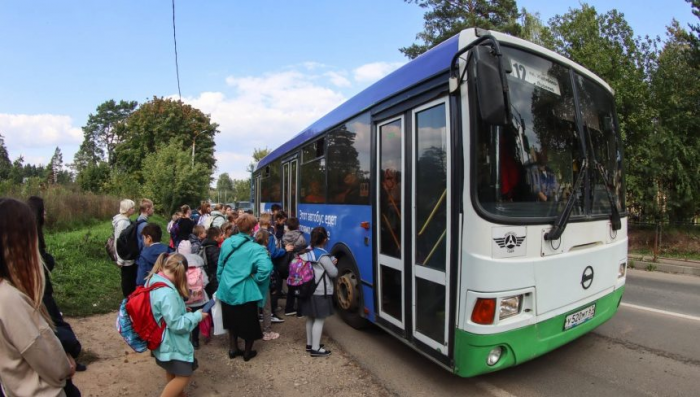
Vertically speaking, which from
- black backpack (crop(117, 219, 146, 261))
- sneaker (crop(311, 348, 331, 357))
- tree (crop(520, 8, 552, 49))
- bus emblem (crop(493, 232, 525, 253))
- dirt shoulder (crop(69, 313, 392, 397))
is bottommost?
dirt shoulder (crop(69, 313, 392, 397))

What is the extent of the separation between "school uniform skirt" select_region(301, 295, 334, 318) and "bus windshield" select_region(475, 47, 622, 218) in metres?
2.38

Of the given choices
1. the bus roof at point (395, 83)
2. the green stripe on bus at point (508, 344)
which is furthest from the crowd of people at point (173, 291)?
the green stripe on bus at point (508, 344)

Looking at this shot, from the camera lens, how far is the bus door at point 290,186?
27.7ft

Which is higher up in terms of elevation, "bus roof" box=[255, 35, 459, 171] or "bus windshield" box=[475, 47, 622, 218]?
"bus roof" box=[255, 35, 459, 171]

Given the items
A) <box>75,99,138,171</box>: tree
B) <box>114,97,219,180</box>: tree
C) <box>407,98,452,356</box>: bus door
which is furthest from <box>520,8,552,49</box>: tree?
<box>75,99,138,171</box>: tree

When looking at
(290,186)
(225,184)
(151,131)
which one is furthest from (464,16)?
(225,184)

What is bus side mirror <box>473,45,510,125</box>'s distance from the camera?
2.99 metres

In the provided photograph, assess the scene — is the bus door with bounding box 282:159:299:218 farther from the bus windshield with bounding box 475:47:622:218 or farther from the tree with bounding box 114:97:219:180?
the tree with bounding box 114:97:219:180

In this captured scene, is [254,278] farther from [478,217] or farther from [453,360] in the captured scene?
[478,217]

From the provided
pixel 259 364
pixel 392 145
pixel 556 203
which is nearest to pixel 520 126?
pixel 556 203

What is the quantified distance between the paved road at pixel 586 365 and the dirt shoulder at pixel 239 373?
1.00 feet

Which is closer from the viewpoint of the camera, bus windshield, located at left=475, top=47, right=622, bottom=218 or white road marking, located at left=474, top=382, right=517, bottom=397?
bus windshield, located at left=475, top=47, right=622, bottom=218

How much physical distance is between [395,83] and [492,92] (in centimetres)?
171

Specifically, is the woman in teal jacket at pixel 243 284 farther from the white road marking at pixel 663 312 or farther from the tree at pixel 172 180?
the tree at pixel 172 180
